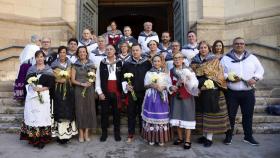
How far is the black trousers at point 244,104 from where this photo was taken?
5.58 m

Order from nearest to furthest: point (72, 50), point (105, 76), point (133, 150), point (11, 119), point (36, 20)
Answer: point (133, 150)
point (105, 76)
point (72, 50)
point (11, 119)
point (36, 20)

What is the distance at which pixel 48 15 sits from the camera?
9.76 m

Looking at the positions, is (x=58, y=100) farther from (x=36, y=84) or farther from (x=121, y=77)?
(x=121, y=77)

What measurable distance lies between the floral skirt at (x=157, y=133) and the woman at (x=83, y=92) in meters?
0.99

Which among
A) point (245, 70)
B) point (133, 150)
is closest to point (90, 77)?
point (133, 150)

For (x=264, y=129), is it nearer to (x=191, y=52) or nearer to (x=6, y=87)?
(x=191, y=52)

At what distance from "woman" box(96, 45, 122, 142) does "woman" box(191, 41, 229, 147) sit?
1.43 m

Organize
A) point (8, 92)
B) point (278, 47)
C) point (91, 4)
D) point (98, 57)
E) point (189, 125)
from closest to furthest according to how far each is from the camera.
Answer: point (189, 125) < point (98, 57) < point (8, 92) < point (278, 47) < point (91, 4)

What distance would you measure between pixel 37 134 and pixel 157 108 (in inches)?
80.7

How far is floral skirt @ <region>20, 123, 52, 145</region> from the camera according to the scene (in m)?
5.41

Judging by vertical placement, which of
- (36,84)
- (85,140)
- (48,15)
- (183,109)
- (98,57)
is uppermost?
(48,15)

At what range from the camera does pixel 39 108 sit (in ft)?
17.7

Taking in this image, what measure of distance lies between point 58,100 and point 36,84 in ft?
1.50

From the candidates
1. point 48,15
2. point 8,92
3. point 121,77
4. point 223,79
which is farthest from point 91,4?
point 223,79
